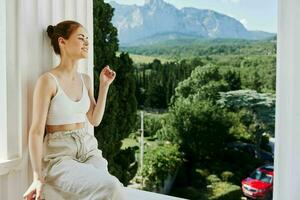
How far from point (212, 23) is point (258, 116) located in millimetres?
730

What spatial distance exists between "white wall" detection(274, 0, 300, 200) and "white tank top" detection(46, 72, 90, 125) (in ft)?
3.23

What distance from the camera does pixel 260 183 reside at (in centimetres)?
242

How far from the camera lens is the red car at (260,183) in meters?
2.38

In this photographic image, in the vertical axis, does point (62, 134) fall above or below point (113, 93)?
below

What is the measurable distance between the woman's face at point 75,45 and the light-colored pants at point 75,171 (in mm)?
398

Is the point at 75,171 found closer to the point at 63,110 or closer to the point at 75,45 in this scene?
the point at 63,110

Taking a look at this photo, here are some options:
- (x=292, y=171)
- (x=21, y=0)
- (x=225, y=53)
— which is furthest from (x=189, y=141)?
(x=21, y=0)

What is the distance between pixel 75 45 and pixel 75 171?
0.64 meters

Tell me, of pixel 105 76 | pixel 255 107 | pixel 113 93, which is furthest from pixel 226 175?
pixel 113 93

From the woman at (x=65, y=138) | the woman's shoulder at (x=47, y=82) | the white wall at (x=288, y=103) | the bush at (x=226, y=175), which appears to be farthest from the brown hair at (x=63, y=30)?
the bush at (x=226, y=175)

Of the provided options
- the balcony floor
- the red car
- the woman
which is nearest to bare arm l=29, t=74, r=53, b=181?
the woman

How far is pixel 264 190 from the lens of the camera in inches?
94.7

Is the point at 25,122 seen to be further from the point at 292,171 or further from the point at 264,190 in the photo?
the point at 264,190

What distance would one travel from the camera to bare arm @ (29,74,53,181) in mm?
1798
